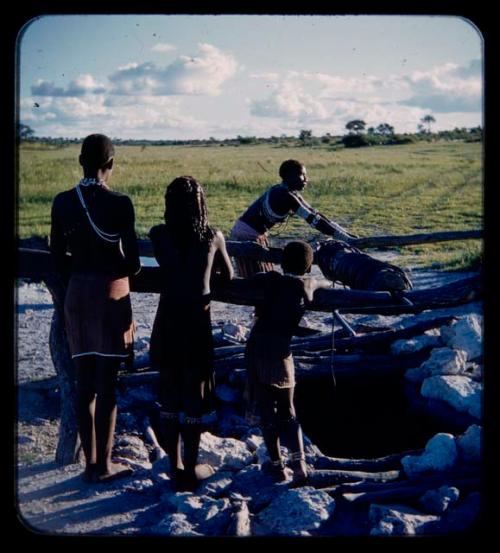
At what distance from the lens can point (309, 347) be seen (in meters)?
7.10

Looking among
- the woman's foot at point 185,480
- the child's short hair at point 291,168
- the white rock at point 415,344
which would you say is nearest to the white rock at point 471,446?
the woman's foot at point 185,480

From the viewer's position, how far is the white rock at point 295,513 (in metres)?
3.99

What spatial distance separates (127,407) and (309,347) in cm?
202

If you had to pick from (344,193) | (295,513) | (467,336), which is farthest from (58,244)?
(344,193)

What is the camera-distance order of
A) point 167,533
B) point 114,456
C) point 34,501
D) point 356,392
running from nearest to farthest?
point 167,533 → point 34,501 → point 114,456 → point 356,392

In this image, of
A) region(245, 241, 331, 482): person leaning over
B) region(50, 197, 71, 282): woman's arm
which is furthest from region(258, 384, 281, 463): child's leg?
region(50, 197, 71, 282): woman's arm

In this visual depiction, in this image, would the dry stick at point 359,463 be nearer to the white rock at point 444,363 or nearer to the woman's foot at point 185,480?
the woman's foot at point 185,480

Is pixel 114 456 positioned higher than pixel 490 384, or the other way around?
pixel 490 384

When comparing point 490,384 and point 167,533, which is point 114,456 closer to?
point 167,533

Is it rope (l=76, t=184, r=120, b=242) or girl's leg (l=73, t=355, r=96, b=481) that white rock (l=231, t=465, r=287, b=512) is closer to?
girl's leg (l=73, t=355, r=96, b=481)

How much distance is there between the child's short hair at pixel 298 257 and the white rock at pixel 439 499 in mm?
1513

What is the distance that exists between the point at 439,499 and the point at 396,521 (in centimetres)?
37

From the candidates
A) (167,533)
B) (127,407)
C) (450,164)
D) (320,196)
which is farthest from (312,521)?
(450,164)

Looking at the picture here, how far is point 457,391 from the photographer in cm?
610
